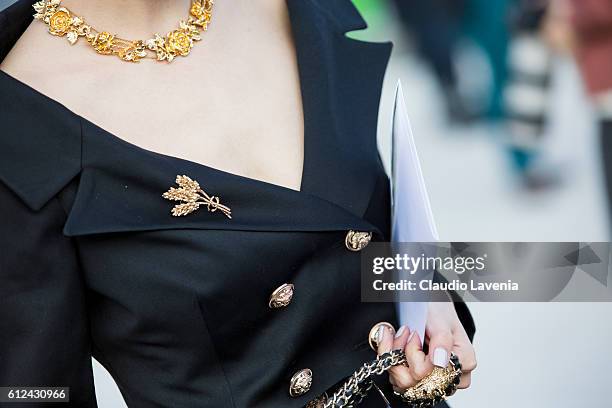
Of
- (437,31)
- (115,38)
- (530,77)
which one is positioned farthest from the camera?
(437,31)

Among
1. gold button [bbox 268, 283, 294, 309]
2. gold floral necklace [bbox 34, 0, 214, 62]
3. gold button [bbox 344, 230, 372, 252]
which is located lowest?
gold button [bbox 268, 283, 294, 309]

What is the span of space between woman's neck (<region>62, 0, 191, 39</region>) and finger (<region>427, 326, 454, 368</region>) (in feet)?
1.76

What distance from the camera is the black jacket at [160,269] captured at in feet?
3.74

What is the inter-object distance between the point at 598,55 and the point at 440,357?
230 centimetres

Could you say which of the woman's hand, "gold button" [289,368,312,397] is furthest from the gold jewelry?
"gold button" [289,368,312,397]

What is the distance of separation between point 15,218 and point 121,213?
0.12m

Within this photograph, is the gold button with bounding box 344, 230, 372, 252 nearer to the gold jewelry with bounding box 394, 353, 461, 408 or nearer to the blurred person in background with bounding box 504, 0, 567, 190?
the gold jewelry with bounding box 394, 353, 461, 408

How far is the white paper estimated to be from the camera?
1.12 metres

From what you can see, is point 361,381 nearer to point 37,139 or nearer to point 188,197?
point 188,197

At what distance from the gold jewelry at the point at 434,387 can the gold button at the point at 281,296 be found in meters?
0.19

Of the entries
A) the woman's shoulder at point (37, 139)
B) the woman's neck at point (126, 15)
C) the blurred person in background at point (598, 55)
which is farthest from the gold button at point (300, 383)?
the blurred person in background at point (598, 55)

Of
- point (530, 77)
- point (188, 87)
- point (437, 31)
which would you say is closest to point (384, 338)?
point (188, 87)

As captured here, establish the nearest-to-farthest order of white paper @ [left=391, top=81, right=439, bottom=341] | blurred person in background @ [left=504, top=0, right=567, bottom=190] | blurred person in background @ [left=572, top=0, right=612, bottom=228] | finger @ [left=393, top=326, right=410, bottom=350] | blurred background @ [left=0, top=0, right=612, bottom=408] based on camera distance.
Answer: white paper @ [left=391, top=81, right=439, bottom=341] → finger @ [left=393, top=326, right=410, bottom=350] → blurred background @ [left=0, top=0, right=612, bottom=408] → blurred person in background @ [left=572, top=0, right=612, bottom=228] → blurred person in background @ [left=504, top=0, right=567, bottom=190]

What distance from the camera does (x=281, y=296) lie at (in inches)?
48.3
